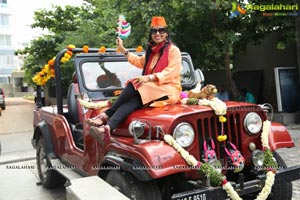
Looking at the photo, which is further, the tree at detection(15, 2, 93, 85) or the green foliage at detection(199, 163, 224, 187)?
the tree at detection(15, 2, 93, 85)

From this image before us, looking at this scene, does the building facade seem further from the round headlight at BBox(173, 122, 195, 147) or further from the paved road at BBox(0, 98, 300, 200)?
the round headlight at BBox(173, 122, 195, 147)

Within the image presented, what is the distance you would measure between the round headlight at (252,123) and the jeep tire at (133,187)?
968 millimetres

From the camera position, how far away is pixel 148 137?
9.81 ft

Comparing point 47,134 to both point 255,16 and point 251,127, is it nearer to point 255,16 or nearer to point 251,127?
point 251,127

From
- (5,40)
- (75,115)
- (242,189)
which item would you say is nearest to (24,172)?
(75,115)

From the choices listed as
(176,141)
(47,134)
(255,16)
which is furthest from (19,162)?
(255,16)

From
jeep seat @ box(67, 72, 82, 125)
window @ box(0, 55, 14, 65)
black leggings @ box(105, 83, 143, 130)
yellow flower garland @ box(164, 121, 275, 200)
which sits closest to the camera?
yellow flower garland @ box(164, 121, 275, 200)

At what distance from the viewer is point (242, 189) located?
9.28 ft

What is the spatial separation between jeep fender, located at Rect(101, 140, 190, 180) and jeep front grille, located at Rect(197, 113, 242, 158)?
35 centimetres

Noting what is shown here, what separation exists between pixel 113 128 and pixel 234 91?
305 inches

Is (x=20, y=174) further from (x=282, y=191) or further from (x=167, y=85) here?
(x=282, y=191)

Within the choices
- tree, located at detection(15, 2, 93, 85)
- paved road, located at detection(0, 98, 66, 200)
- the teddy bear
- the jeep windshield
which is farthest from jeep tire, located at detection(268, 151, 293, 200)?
tree, located at detection(15, 2, 93, 85)

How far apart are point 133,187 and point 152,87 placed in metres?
0.95

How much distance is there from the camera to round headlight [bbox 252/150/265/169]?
9.98 ft
